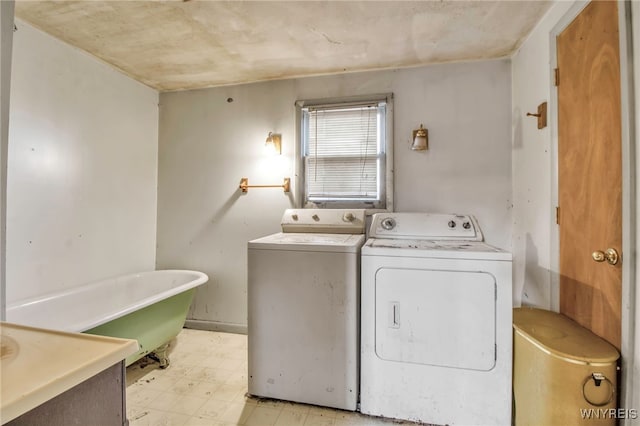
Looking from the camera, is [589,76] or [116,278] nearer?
[589,76]

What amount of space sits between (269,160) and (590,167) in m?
2.16

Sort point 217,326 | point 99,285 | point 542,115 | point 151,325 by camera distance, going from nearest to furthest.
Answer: point 542,115
point 151,325
point 99,285
point 217,326

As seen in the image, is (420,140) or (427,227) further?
(420,140)

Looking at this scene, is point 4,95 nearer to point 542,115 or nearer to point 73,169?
point 73,169

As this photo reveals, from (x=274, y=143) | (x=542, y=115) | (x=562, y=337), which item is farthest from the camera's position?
(x=274, y=143)

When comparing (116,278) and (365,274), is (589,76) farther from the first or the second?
(116,278)

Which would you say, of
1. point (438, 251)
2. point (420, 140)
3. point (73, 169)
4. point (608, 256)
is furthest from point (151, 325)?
point (608, 256)

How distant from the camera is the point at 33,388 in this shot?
0.49 metres

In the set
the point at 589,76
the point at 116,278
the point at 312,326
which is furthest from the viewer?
the point at 116,278

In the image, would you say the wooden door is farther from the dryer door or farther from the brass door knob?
the dryer door

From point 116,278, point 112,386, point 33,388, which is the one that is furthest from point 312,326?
point 116,278

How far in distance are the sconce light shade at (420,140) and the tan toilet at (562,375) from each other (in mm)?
1374

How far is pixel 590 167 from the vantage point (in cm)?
130

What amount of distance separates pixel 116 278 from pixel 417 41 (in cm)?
295
